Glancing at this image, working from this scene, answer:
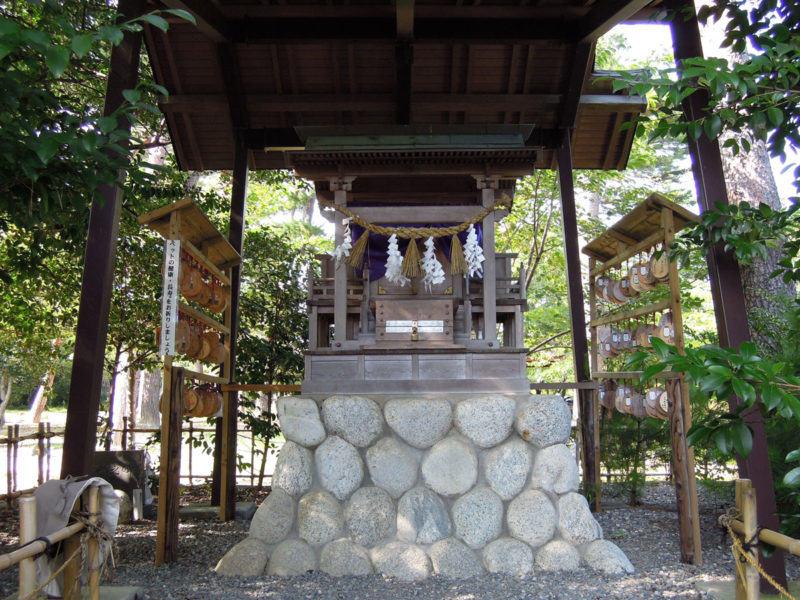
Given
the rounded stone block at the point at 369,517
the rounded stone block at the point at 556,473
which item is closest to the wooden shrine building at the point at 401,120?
the rounded stone block at the point at 556,473

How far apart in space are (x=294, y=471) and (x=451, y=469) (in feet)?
4.60

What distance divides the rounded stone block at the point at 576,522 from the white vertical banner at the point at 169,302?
361 cm

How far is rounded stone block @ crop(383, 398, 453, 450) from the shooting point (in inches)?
228

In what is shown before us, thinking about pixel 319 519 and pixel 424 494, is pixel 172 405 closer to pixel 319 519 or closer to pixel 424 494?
pixel 319 519

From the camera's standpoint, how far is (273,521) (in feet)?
17.9

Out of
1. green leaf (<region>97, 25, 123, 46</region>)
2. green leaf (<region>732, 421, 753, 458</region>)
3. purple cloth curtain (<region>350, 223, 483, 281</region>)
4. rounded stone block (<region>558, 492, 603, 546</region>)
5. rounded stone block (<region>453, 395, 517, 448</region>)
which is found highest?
purple cloth curtain (<region>350, 223, 483, 281</region>)

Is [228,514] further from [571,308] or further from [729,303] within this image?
[729,303]

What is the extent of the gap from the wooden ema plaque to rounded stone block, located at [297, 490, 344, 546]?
1.63m

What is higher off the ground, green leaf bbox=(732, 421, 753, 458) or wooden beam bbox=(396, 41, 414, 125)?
wooden beam bbox=(396, 41, 414, 125)

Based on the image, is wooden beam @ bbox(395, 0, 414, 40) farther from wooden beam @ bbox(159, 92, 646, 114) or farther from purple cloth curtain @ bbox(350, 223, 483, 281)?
purple cloth curtain @ bbox(350, 223, 483, 281)

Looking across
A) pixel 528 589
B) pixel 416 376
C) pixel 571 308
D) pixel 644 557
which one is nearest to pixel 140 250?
pixel 416 376

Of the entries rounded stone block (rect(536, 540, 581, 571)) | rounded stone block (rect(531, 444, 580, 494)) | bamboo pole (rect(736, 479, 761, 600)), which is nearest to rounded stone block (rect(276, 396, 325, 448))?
rounded stone block (rect(531, 444, 580, 494))

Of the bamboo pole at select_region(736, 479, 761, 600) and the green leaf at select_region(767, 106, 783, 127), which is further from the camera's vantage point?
the green leaf at select_region(767, 106, 783, 127)

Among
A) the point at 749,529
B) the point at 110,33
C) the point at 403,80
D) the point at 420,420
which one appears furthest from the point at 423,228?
the point at 110,33
